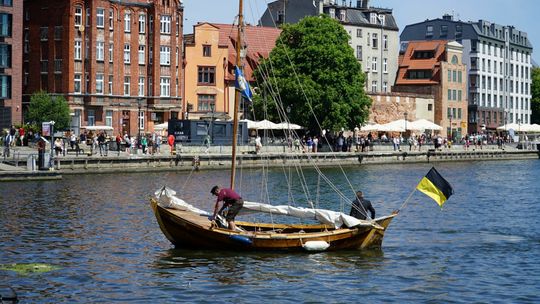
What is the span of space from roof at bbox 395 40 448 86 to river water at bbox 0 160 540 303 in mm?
95429

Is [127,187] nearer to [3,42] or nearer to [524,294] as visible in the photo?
[3,42]

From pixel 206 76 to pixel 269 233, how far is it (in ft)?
281

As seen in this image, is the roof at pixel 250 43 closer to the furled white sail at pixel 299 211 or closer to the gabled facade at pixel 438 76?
the gabled facade at pixel 438 76

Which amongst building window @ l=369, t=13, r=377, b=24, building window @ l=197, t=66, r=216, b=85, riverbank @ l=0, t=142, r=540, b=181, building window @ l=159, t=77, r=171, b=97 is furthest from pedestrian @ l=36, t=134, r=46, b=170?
building window @ l=369, t=13, r=377, b=24

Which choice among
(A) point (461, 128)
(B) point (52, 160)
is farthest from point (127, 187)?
(A) point (461, 128)

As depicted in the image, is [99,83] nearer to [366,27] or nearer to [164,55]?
[164,55]

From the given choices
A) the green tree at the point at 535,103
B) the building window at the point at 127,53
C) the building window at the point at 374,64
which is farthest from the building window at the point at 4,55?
the green tree at the point at 535,103

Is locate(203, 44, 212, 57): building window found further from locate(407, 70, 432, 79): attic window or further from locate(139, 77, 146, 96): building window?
locate(407, 70, 432, 79): attic window

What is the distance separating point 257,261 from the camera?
37.3 metres

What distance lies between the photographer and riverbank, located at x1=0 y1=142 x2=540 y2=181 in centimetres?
7456

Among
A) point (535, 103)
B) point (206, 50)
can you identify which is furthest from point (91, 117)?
point (535, 103)

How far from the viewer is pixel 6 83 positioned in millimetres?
99812

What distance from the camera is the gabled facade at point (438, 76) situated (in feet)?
513

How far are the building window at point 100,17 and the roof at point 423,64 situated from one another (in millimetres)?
61742
